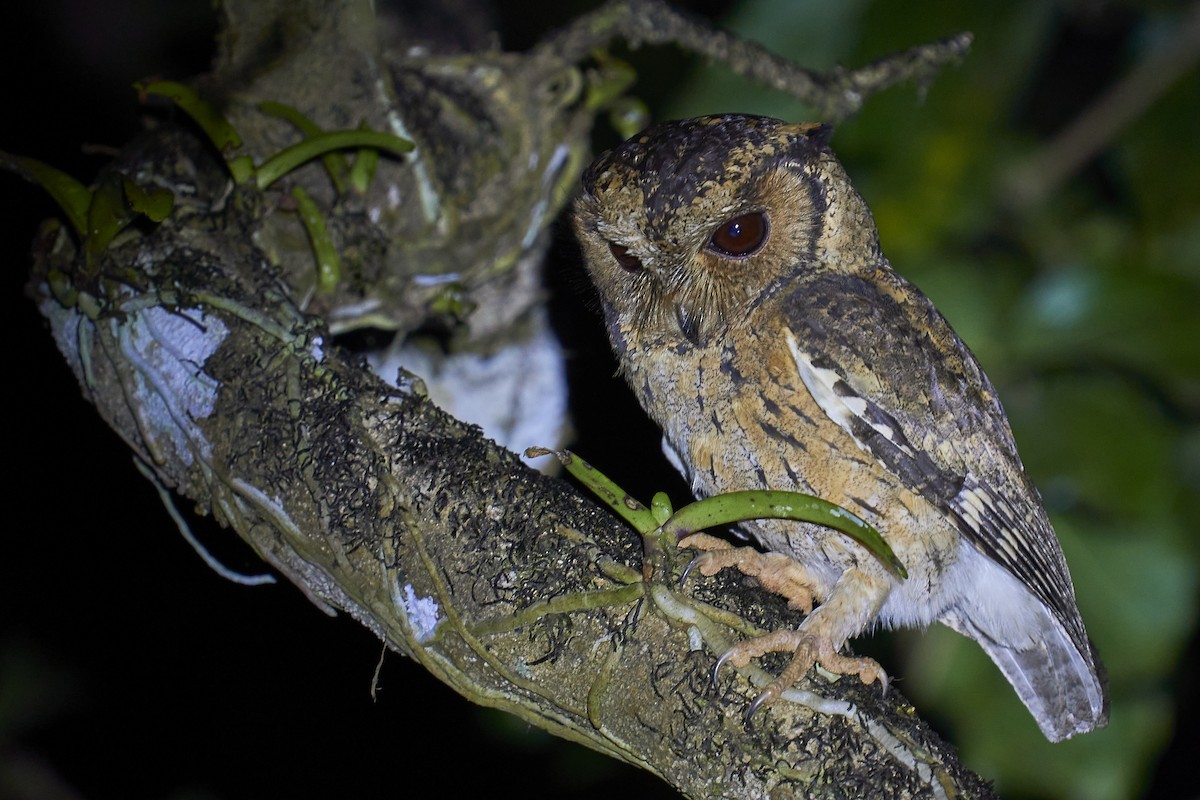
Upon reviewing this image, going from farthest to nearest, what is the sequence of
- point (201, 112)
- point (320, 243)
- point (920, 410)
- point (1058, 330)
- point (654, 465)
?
point (1058, 330) < point (654, 465) < point (320, 243) < point (201, 112) < point (920, 410)

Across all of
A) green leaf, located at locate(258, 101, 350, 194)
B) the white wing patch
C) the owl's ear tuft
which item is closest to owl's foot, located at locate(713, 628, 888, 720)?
the white wing patch

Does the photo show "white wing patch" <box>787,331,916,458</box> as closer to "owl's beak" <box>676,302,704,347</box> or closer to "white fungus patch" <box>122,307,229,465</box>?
"owl's beak" <box>676,302,704,347</box>

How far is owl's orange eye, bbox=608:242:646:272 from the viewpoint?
1.49 meters

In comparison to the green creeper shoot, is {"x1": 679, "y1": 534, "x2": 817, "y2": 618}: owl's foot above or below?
below

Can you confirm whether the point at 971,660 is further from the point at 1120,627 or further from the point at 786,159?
the point at 786,159

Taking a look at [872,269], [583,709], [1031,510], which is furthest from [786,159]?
[583,709]

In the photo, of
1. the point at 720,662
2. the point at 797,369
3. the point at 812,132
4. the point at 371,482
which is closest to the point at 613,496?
the point at 720,662

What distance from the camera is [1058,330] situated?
236cm

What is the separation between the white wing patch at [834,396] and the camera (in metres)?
1.39

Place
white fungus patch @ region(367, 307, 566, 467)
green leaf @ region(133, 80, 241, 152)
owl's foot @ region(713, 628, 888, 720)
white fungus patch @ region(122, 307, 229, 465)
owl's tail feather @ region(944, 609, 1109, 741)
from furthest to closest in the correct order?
white fungus patch @ region(367, 307, 566, 467) → owl's tail feather @ region(944, 609, 1109, 741) → green leaf @ region(133, 80, 241, 152) → white fungus patch @ region(122, 307, 229, 465) → owl's foot @ region(713, 628, 888, 720)

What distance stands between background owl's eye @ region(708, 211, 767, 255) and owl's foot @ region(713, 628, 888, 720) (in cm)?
61

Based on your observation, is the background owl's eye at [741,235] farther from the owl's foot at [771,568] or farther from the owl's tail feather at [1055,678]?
the owl's tail feather at [1055,678]

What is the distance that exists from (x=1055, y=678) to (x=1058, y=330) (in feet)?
3.33

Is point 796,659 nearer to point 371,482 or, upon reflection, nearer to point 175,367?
point 371,482
